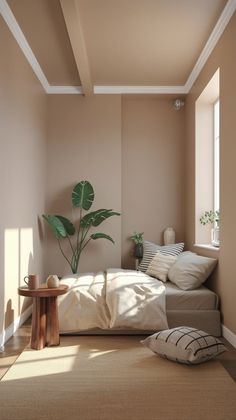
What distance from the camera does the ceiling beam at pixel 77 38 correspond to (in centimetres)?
354

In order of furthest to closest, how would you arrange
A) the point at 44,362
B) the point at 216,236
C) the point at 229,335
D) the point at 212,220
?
the point at 212,220 < the point at 216,236 < the point at 229,335 < the point at 44,362

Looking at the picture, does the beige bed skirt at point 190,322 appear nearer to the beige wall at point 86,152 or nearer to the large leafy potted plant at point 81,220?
the large leafy potted plant at point 81,220

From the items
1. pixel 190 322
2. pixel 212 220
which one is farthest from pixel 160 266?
pixel 190 322

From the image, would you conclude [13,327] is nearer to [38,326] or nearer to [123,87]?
[38,326]

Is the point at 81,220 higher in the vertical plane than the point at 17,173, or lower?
lower

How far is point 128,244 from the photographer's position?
6.09 meters

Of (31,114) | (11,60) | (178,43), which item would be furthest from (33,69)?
(178,43)

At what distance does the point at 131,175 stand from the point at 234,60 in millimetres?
2658

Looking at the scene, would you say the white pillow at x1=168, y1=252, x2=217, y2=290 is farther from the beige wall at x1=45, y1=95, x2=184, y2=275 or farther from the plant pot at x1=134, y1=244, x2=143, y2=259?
the beige wall at x1=45, y1=95, x2=184, y2=275

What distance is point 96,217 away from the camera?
5.64 meters

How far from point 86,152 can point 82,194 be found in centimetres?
67

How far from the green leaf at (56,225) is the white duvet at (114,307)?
1442 millimetres

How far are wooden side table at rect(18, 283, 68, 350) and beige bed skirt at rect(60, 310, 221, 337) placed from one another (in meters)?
0.31

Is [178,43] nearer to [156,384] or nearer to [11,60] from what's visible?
[11,60]
